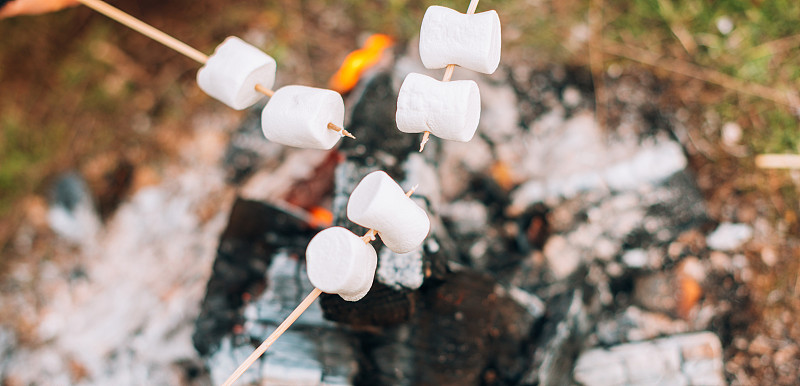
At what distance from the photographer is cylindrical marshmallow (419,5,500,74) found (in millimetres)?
1262

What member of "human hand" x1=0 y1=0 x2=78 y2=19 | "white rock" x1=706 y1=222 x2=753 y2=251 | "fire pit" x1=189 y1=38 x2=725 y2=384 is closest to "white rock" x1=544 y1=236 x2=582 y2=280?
"fire pit" x1=189 y1=38 x2=725 y2=384

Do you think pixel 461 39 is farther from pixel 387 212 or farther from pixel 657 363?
pixel 657 363

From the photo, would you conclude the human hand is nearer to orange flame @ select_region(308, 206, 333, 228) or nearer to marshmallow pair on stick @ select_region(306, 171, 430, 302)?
orange flame @ select_region(308, 206, 333, 228)

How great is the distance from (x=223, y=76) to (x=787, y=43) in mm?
2519

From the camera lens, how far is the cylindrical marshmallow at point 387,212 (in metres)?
1.17

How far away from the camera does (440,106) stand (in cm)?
123

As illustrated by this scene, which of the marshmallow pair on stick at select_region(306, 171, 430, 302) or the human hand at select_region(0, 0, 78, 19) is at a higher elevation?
the human hand at select_region(0, 0, 78, 19)

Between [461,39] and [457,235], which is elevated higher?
[461,39]

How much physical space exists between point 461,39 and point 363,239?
1.98ft

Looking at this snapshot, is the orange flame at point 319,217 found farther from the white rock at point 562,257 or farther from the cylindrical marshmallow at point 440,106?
the white rock at point 562,257

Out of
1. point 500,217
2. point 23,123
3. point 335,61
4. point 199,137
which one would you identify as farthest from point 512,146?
point 23,123

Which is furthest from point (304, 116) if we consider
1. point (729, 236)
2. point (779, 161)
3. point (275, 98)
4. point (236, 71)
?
point (779, 161)

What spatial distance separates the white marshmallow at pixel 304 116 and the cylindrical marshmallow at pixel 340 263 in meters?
0.27

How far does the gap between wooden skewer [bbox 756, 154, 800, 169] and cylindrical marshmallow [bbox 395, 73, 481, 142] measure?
164 cm
